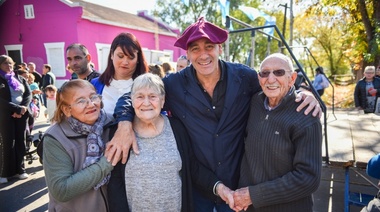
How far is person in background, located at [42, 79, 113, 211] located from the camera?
166cm

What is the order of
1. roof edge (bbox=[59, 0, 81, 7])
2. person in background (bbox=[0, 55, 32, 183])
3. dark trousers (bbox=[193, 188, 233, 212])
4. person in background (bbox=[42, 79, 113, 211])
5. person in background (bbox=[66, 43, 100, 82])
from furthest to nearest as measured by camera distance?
roof edge (bbox=[59, 0, 81, 7]) → person in background (bbox=[0, 55, 32, 183]) → person in background (bbox=[66, 43, 100, 82]) → dark trousers (bbox=[193, 188, 233, 212]) → person in background (bbox=[42, 79, 113, 211])

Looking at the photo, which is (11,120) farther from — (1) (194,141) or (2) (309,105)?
(2) (309,105)

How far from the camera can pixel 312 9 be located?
12.4m

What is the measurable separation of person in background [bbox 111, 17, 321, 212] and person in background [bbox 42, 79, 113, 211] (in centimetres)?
22

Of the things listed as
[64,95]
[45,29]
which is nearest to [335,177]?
[64,95]

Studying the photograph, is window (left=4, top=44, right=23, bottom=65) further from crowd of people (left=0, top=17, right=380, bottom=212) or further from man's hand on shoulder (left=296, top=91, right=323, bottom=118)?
man's hand on shoulder (left=296, top=91, right=323, bottom=118)

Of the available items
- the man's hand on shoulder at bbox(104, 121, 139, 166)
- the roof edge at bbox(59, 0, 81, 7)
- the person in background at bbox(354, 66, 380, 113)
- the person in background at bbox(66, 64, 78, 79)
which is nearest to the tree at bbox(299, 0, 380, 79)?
the person in background at bbox(354, 66, 380, 113)

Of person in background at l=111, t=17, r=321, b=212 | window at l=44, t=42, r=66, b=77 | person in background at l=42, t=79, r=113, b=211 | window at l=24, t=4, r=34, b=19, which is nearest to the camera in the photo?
person in background at l=42, t=79, r=113, b=211

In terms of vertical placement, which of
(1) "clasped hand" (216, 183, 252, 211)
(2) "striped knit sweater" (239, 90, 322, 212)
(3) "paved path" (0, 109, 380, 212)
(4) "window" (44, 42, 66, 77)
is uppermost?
(4) "window" (44, 42, 66, 77)

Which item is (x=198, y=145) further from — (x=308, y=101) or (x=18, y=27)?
(x=18, y=27)

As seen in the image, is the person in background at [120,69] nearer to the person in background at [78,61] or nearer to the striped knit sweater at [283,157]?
the person in background at [78,61]

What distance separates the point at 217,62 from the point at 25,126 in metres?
4.37

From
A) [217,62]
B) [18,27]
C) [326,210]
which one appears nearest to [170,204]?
[217,62]

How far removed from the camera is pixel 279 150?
1.77 meters
